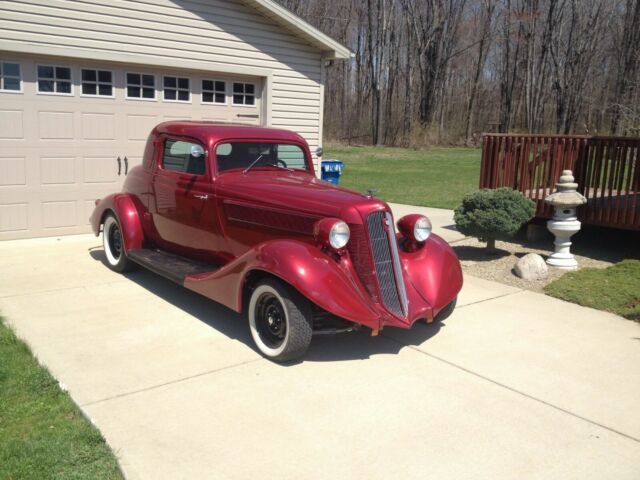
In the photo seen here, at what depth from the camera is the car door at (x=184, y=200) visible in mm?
5363

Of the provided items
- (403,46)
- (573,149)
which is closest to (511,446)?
(573,149)

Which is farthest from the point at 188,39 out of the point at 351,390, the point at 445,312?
the point at 351,390

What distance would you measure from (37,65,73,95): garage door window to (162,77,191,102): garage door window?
1433 mm

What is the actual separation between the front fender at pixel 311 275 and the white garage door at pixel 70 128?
5132 mm

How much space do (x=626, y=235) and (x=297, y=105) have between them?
5.78 m

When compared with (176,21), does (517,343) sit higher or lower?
lower

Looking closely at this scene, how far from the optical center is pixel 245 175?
5367 mm

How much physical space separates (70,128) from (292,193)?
5193mm

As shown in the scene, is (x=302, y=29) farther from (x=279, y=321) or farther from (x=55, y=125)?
(x=279, y=321)

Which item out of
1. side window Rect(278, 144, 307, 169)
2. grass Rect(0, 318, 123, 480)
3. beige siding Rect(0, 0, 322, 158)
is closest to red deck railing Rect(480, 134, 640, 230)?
beige siding Rect(0, 0, 322, 158)

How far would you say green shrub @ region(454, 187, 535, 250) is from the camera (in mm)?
7207

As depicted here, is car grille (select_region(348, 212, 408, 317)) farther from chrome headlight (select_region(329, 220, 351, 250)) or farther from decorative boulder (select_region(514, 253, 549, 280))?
decorative boulder (select_region(514, 253, 549, 280))

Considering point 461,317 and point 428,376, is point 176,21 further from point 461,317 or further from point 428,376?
point 428,376

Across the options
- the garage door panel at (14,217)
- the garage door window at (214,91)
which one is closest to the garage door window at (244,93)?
the garage door window at (214,91)
